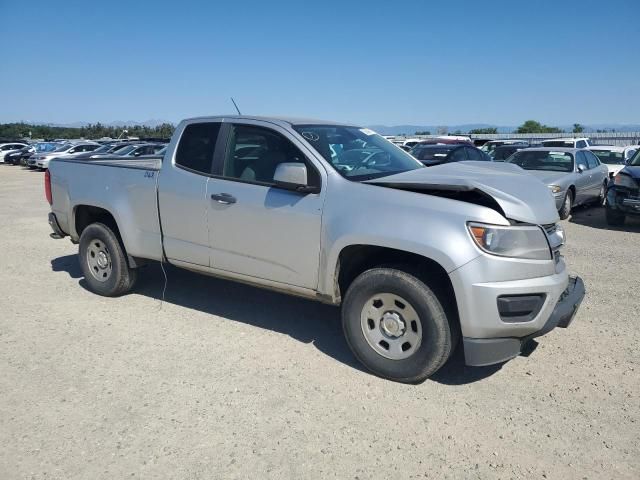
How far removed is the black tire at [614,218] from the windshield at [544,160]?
5.57ft

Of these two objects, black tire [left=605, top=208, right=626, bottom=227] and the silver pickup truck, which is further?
black tire [left=605, top=208, right=626, bottom=227]

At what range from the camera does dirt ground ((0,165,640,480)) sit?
2.87m

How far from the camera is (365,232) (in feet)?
12.0

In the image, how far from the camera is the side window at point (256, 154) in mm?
4281

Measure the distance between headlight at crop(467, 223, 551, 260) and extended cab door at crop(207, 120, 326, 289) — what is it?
3.93ft

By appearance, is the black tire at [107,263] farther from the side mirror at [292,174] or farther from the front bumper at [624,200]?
the front bumper at [624,200]

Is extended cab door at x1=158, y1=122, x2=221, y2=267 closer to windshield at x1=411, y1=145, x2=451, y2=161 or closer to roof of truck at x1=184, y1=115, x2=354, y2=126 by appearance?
roof of truck at x1=184, y1=115, x2=354, y2=126

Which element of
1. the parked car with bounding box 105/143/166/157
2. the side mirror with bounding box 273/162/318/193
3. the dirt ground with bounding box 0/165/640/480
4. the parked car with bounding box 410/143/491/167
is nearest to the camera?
the dirt ground with bounding box 0/165/640/480

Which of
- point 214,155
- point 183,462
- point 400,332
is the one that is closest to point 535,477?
point 400,332

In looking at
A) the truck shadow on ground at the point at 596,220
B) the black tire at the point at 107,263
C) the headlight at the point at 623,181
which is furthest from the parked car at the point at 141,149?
the headlight at the point at 623,181

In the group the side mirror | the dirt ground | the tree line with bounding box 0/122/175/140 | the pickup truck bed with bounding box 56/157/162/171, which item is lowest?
the tree line with bounding box 0/122/175/140

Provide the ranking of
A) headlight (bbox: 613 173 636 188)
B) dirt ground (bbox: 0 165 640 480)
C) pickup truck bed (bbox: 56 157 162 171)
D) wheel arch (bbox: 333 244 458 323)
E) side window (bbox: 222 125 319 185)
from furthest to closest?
headlight (bbox: 613 173 636 188)
pickup truck bed (bbox: 56 157 162 171)
side window (bbox: 222 125 319 185)
wheel arch (bbox: 333 244 458 323)
dirt ground (bbox: 0 165 640 480)

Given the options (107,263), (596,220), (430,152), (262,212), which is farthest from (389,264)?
(430,152)

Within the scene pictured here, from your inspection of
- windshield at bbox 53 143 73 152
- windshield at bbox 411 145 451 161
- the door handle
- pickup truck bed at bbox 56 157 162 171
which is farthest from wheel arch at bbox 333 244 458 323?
windshield at bbox 53 143 73 152
